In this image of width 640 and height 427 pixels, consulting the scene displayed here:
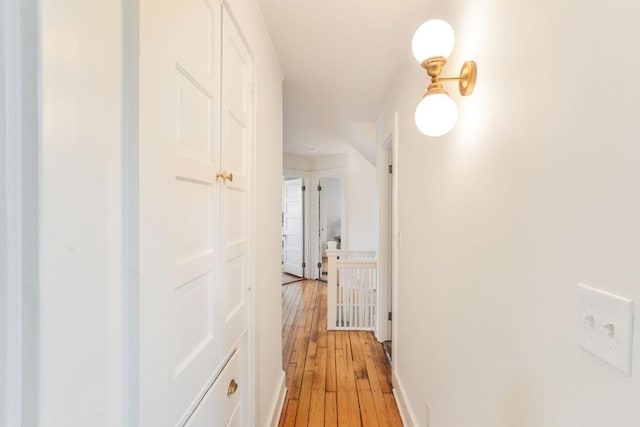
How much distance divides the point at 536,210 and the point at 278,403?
1.99 m

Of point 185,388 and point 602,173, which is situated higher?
point 602,173

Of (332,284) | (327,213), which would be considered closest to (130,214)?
(332,284)

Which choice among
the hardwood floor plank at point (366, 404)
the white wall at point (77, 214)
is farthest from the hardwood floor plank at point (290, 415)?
the white wall at point (77, 214)

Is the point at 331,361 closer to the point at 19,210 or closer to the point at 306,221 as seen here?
the point at 19,210

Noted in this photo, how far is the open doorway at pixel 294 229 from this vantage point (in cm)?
644

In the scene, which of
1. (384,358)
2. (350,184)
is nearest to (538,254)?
(384,358)

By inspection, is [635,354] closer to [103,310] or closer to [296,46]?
[103,310]

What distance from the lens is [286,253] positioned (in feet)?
22.4

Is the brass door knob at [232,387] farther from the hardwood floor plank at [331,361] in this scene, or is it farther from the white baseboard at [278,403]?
the hardwood floor plank at [331,361]

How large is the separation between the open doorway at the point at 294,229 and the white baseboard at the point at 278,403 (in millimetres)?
3912

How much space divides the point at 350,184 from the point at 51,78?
18.0 ft

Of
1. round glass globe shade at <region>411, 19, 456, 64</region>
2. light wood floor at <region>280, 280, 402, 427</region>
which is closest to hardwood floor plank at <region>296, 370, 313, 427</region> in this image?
light wood floor at <region>280, 280, 402, 427</region>

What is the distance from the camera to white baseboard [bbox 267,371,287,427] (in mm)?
1907

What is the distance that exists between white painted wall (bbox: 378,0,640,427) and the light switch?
16 mm
